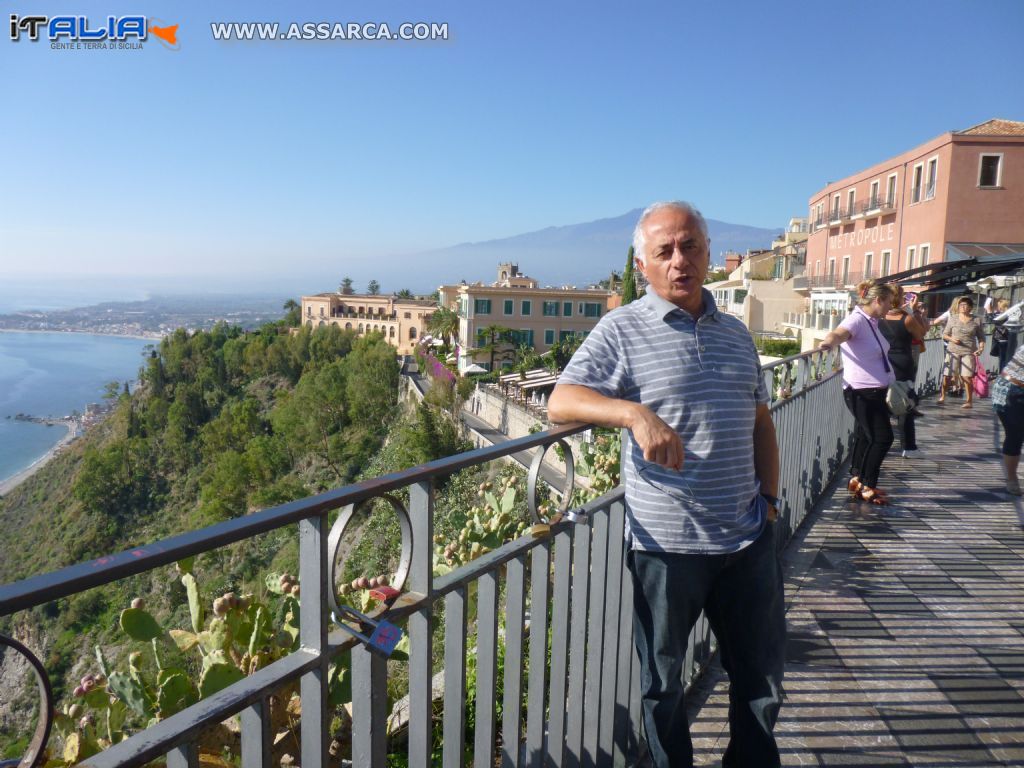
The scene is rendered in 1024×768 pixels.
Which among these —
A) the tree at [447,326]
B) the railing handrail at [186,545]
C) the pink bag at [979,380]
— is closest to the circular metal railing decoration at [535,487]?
the railing handrail at [186,545]

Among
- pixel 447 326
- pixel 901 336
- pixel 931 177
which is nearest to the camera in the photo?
pixel 901 336

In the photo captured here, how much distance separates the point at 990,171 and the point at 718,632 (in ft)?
111

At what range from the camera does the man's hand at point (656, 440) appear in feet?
5.86

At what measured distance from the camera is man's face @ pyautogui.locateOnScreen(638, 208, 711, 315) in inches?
80.7

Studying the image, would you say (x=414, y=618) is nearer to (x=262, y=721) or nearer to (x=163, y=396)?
(x=262, y=721)

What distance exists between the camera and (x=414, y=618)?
4.99 feet

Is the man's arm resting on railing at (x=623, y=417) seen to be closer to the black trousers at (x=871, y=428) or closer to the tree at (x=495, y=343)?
the black trousers at (x=871, y=428)

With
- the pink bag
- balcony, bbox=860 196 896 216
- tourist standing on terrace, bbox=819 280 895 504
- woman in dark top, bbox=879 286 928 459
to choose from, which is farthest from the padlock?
balcony, bbox=860 196 896 216

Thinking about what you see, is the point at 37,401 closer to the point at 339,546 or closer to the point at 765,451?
the point at 765,451

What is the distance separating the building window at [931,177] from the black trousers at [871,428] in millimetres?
30319

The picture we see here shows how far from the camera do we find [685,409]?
1.97m

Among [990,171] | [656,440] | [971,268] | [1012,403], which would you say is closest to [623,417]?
[656,440]

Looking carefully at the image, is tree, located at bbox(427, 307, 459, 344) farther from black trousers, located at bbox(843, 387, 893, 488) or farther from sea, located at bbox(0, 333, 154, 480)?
sea, located at bbox(0, 333, 154, 480)

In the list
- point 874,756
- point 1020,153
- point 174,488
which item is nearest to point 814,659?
point 874,756
